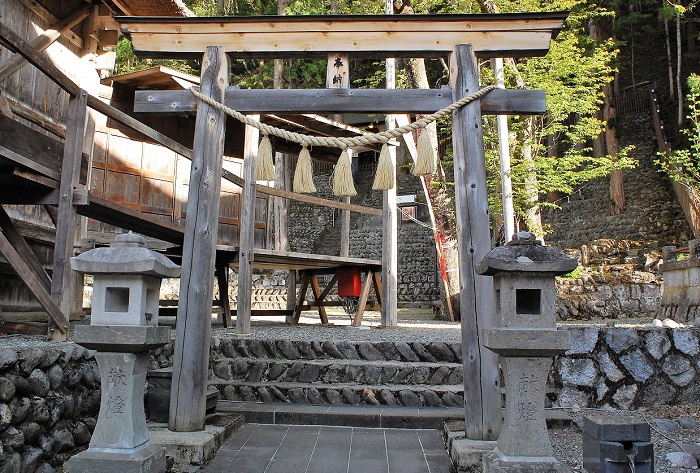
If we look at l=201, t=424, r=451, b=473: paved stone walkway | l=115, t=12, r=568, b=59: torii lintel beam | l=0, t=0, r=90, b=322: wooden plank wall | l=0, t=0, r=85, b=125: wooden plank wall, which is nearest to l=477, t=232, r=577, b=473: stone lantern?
l=201, t=424, r=451, b=473: paved stone walkway

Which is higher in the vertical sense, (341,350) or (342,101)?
(342,101)

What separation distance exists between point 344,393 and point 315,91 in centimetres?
325

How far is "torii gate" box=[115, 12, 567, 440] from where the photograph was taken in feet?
15.5

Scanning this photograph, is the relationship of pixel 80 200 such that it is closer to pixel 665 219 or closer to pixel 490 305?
pixel 490 305

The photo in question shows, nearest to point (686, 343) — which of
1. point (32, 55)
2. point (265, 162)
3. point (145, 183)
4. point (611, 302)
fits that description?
point (265, 162)

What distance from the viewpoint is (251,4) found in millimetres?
18734

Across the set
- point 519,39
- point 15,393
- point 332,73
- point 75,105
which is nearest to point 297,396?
point 15,393

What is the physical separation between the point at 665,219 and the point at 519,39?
16.7m

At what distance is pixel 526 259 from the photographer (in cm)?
372

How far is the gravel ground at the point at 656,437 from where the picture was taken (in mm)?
4273

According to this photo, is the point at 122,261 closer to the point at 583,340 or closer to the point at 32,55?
the point at 32,55

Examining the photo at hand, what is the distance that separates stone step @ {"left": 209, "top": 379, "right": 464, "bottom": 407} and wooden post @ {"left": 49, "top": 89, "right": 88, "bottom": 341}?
1975 mm

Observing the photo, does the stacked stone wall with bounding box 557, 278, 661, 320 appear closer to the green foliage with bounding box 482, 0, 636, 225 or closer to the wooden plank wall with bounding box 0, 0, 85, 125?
the green foliage with bounding box 482, 0, 636, 225

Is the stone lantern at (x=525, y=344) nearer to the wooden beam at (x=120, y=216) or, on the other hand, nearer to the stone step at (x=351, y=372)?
the stone step at (x=351, y=372)
